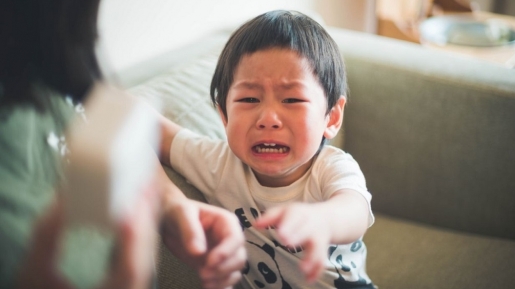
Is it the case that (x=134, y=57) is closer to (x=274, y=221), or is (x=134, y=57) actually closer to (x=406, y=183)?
(x=406, y=183)

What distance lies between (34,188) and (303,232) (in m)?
0.24

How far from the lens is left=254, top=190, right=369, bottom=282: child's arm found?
0.51m

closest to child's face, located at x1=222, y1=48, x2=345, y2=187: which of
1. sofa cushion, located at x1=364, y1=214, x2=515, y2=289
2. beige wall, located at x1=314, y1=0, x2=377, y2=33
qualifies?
sofa cushion, located at x1=364, y1=214, x2=515, y2=289

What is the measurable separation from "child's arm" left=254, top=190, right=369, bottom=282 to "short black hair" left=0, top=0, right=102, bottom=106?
0.69ft

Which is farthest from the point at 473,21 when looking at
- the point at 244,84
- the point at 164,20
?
the point at 244,84

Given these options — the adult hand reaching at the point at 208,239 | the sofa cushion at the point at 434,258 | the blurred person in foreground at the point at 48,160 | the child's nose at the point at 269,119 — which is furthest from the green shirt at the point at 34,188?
the sofa cushion at the point at 434,258

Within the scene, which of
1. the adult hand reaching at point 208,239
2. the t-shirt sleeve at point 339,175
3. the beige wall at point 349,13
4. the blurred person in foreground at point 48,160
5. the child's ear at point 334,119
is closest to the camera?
the blurred person in foreground at point 48,160

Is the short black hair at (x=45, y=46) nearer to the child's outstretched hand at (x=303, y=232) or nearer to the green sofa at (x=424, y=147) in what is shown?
the child's outstretched hand at (x=303, y=232)

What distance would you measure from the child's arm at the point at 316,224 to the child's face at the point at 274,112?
11 centimetres

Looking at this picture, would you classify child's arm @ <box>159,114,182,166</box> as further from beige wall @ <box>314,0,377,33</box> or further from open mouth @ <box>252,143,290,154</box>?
beige wall @ <box>314,0,377,33</box>

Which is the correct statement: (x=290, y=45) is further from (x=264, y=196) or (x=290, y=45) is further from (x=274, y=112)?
(x=264, y=196)

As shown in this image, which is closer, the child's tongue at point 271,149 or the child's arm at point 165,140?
the child's tongue at point 271,149

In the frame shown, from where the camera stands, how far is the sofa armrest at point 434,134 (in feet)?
3.87

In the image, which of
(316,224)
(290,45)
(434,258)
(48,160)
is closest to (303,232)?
(316,224)
